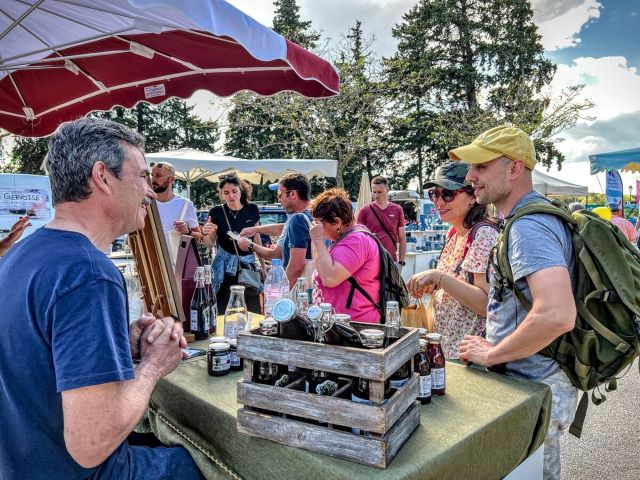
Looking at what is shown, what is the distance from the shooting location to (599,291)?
4.87ft

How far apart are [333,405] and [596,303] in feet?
3.71

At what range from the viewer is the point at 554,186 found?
12352 mm

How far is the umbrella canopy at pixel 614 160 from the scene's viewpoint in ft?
23.7

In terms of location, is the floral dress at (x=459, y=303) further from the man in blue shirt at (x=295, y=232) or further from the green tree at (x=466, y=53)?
the green tree at (x=466, y=53)

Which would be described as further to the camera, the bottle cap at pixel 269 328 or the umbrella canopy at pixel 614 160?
the umbrella canopy at pixel 614 160

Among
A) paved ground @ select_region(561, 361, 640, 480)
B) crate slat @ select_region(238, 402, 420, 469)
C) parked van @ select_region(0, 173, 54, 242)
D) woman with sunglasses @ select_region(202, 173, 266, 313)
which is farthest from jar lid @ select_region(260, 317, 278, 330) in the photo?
parked van @ select_region(0, 173, 54, 242)

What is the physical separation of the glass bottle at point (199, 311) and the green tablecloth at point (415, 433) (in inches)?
19.3

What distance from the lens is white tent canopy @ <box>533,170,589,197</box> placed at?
1214 cm

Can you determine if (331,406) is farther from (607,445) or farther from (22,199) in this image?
(22,199)

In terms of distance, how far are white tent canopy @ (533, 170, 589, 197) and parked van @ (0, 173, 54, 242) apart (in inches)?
479

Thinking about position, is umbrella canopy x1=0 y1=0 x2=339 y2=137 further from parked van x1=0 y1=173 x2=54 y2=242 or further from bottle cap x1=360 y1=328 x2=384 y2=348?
parked van x1=0 y1=173 x2=54 y2=242

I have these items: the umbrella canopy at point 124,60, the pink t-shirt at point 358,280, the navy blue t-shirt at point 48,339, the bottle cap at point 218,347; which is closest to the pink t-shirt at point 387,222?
the umbrella canopy at point 124,60

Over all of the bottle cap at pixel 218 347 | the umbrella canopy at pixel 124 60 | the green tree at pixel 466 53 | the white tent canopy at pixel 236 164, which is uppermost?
the green tree at pixel 466 53

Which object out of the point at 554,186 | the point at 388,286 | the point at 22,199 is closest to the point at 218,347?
the point at 388,286
